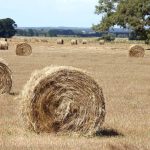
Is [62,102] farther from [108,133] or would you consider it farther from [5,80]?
[5,80]

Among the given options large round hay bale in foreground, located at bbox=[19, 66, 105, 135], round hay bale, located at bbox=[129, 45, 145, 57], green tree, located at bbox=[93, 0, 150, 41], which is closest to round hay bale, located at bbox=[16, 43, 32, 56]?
round hay bale, located at bbox=[129, 45, 145, 57]

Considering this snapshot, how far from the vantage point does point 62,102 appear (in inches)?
472

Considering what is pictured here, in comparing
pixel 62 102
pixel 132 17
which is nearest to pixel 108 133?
pixel 62 102

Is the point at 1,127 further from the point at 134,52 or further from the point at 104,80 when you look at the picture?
the point at 134,52

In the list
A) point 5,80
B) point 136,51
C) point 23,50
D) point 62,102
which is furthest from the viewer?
point 136,51

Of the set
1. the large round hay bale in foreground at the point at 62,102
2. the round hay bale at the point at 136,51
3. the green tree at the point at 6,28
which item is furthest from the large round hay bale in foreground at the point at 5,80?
the green tree at the point at 6,28

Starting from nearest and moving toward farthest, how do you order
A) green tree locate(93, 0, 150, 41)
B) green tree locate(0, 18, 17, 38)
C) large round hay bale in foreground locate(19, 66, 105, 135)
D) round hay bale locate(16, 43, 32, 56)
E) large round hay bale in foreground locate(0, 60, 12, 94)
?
large round hay bale in foreground locate(19, 66, 105, 135) → large round hay bale in foreground locate(0, 60, 12, 94) → round hay bale locate(16, 43, 32, 56) → green tree locate(93, 0, 150, 41) → green tree locate(0, 18, 17, 38)

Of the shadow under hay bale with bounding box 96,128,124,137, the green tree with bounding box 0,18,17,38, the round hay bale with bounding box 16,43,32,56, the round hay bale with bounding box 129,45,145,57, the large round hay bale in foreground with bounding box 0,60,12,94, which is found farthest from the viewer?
the green tree with bounding box 0,18,17,38

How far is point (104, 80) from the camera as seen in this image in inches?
965

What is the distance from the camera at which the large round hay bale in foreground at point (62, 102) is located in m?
11.7

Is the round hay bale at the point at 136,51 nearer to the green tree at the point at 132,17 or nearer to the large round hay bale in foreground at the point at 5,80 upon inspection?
the green tree at the point at 132,17

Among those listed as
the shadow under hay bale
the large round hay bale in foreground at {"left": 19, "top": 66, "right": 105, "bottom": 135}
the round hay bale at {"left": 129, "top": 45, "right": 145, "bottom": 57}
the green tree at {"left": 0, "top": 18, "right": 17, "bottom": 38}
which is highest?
the large round hay bale in foreground at {"left": 19, "top": 66, "right": 105, "bottom": 135}

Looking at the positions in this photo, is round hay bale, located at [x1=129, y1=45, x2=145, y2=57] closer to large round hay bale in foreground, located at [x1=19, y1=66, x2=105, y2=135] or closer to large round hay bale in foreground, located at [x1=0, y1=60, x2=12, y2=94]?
large round hay bale in foreground, located at [x1=0, y1=60, x2=12, y2=94]

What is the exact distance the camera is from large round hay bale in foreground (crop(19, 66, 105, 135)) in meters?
11.7
